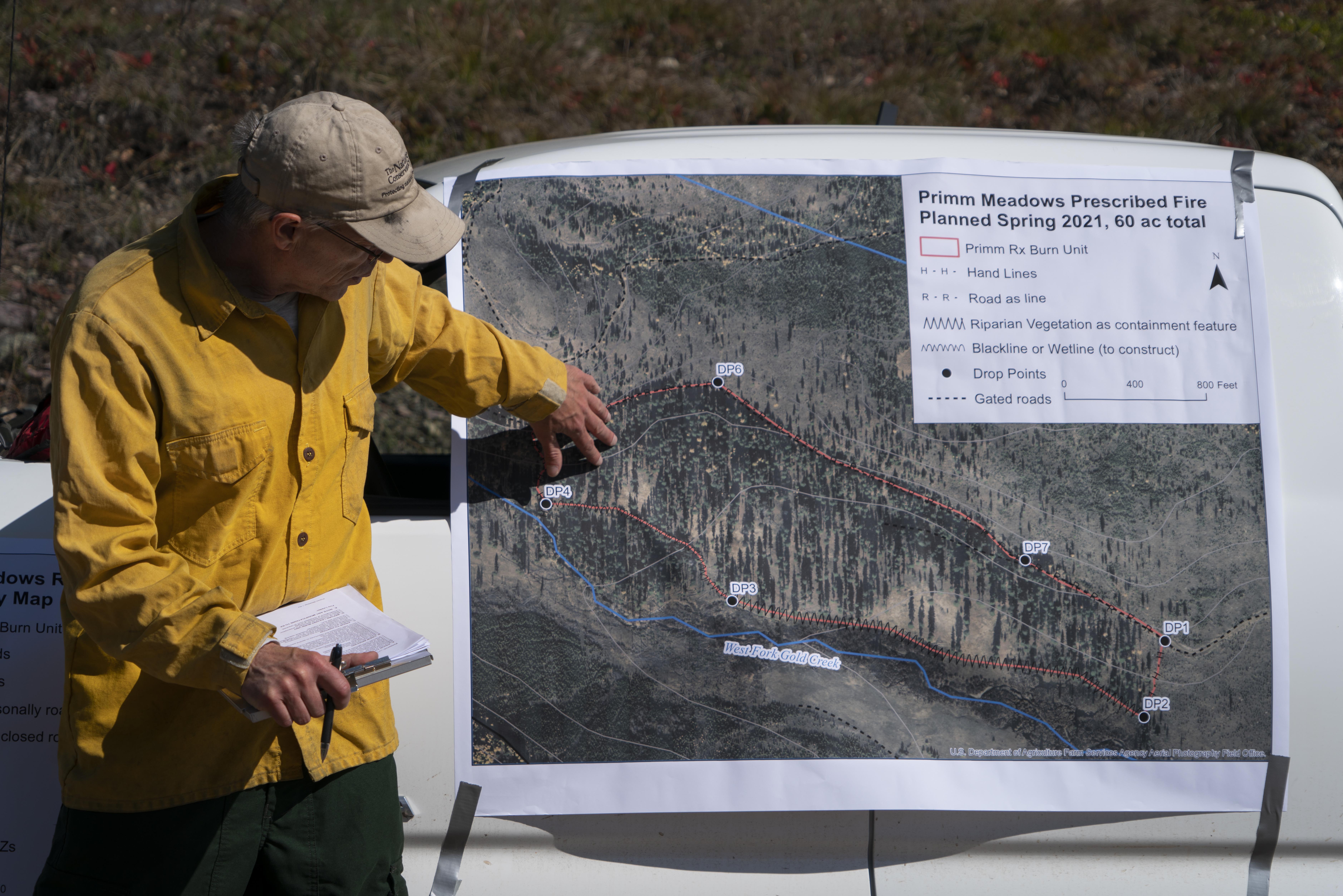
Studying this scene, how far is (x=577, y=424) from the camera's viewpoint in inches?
73.5

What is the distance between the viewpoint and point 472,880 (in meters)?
1.87

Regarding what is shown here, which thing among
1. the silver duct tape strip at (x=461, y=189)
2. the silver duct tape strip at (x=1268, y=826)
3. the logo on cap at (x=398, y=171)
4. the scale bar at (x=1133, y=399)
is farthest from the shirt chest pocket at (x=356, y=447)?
the silver duct tape strip at (x=1268, y=826)

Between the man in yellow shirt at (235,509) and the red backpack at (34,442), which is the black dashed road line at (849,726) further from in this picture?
the red backpack at (34,442)

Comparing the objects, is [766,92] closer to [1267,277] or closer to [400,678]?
[1267,277]

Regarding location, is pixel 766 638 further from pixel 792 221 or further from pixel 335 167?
pixel 335 167

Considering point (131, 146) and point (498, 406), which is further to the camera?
point (131, 146)

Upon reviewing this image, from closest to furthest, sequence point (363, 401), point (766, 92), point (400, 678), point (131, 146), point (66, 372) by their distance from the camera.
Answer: point (66, 372), point (363, 401), point (400, 678), point (131, 146), point (766, 92)

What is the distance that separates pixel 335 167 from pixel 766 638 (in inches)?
45.4

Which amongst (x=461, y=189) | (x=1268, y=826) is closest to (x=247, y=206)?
(x=461, y=189)

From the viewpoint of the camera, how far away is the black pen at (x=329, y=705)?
53.8 inches

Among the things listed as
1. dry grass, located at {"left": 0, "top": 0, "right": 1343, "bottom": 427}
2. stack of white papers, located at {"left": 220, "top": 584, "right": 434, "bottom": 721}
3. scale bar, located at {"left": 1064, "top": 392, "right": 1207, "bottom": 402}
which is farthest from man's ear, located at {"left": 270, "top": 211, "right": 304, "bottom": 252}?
dry grass, located at {"left": 0, "top": 0, "right": 1343, "bottom": 427}

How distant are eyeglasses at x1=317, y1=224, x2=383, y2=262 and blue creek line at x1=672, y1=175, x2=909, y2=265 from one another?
31.5 inches

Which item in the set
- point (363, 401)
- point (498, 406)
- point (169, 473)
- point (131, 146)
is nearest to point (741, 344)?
point (498, 406)

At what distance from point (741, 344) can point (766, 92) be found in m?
4.87
